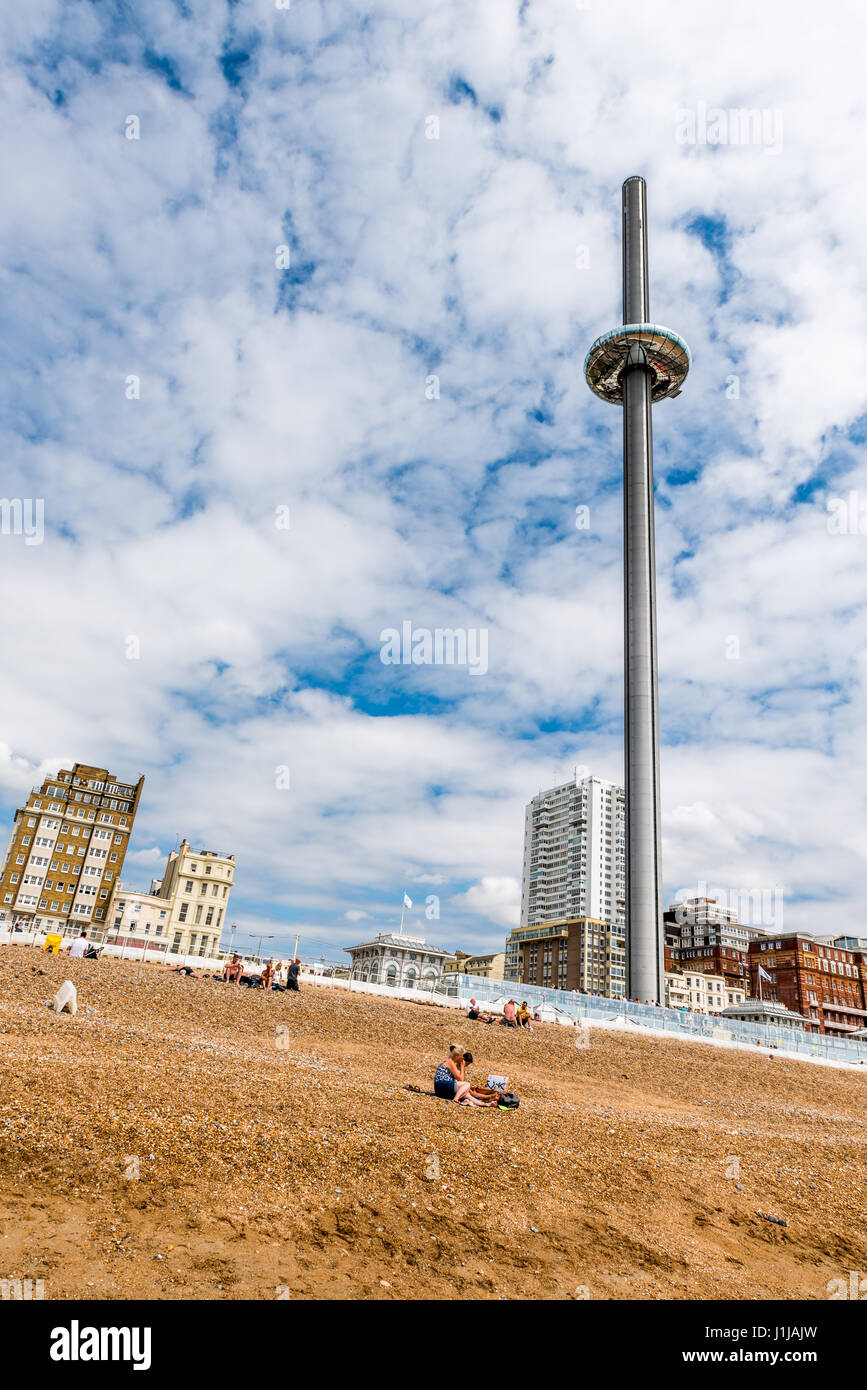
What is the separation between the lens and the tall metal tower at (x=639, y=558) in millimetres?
68125

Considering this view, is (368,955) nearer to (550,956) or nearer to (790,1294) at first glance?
(550,956)

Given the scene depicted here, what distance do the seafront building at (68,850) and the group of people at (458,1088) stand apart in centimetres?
9141

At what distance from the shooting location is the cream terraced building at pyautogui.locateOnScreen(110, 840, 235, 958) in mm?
103625

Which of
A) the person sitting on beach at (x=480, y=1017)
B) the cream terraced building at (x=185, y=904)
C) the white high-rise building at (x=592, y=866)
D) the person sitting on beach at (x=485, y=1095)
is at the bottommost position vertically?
the person sitting on beach at (x=485, y=1095)

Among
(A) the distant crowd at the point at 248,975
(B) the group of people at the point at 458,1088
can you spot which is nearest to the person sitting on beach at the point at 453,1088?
(B) the group of people at the point at 458,1088

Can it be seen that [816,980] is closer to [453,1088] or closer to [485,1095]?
[485,1095]

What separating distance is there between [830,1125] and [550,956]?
5749 inches

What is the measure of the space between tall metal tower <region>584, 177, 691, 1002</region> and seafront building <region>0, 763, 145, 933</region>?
66.3m

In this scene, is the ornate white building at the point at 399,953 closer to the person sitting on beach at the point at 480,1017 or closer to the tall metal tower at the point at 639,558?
the tall metal tower at the point at 639,558

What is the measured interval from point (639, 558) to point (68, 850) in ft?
250

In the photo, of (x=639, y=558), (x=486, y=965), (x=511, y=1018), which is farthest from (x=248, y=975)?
(x=486, y=965)

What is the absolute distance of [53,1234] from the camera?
6.64 metres

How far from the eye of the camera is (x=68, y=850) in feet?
328
